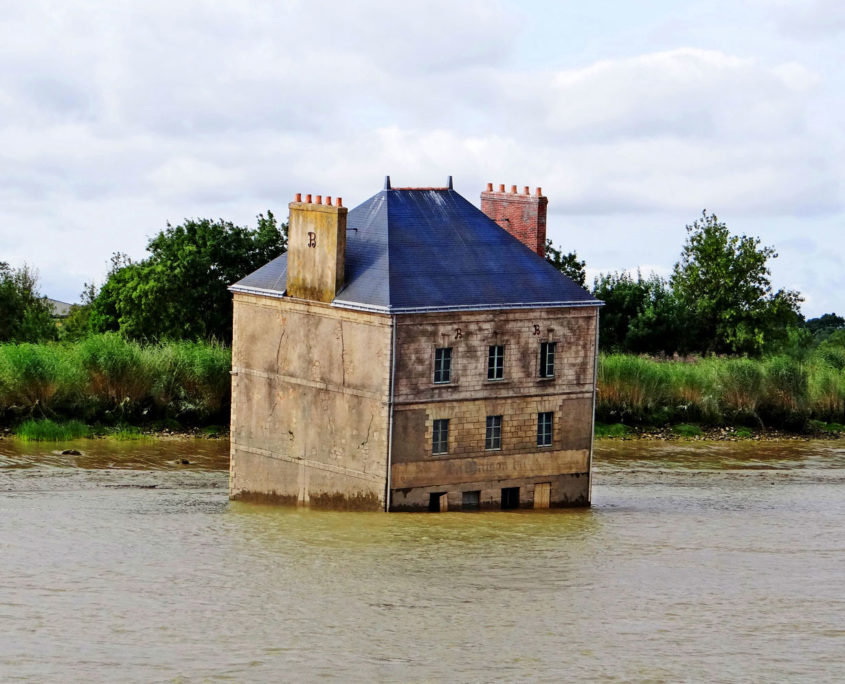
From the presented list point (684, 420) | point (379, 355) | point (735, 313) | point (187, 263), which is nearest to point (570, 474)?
point (379, 355)

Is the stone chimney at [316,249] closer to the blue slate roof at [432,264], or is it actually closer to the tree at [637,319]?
the blue slate roof at [432,264]

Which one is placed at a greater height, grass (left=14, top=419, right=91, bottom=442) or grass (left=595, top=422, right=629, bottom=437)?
grass (left=595, top=422, right=629, bottom=437)

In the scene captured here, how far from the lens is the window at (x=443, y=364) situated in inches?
1405

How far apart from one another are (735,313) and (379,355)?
1395 inches

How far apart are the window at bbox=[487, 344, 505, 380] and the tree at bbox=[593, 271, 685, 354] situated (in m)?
27.8

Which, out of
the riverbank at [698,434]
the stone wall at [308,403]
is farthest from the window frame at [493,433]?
the riverbank at [698,434]

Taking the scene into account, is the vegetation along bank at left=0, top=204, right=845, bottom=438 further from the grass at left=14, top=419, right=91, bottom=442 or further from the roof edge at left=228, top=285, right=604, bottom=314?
the roof edge at left=228, top=285, right=604, bottom=314

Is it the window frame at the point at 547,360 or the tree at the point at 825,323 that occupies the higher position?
the tree at the point at 825,323

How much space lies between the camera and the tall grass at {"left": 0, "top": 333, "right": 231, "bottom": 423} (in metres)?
50.8

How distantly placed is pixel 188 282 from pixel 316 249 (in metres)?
23.3

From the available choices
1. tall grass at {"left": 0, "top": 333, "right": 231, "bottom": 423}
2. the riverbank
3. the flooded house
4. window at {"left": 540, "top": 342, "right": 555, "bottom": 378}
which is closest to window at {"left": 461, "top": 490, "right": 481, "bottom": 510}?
the flooded house

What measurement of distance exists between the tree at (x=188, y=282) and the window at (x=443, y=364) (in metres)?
23.6

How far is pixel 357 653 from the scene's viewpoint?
26344mm

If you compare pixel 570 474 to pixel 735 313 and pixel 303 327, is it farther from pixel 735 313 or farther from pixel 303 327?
pixel 735 313
